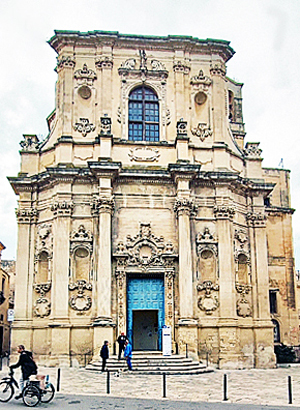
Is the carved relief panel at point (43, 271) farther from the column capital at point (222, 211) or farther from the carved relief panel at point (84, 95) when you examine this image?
the column capital at point (222, 211)

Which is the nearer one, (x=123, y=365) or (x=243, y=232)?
(x=123, y=365)

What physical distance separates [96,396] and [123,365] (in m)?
6.18

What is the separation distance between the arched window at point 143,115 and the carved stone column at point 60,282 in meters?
5.17

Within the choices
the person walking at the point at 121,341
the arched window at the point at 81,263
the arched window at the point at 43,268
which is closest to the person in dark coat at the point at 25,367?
the person walking at the point at 121,341

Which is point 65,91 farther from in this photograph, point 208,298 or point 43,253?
point 208,298

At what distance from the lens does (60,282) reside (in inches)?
980

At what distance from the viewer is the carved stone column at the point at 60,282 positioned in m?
24.1

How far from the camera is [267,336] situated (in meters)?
26.1

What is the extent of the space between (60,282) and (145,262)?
399cm

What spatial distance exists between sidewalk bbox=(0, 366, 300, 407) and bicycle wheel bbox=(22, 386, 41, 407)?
8.52 ft

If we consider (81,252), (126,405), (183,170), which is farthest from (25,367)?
(183,170)

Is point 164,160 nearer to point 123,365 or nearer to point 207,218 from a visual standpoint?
point 207,218

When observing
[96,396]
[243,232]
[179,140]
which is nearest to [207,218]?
[243,232]

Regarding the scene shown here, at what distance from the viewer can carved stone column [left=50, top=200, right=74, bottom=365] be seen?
2408 centimetres
